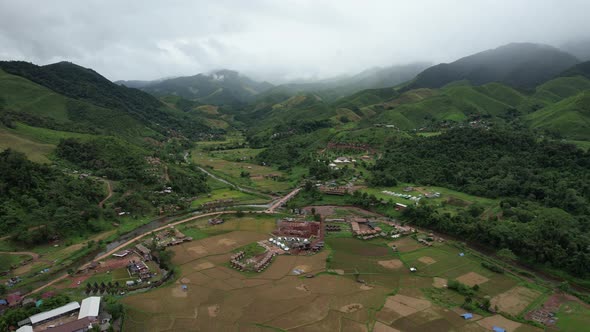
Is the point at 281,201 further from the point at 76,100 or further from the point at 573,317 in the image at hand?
the point at 76,100

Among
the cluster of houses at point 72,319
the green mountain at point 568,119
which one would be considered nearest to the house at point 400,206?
the cluster of houses at point 72,319

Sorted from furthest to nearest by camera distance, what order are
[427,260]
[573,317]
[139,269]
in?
1. [427,260]
2. [139,269]
3. [573,317]

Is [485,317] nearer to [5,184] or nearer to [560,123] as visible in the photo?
[5,184]

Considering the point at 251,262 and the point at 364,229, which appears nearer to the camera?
the point at 251,262

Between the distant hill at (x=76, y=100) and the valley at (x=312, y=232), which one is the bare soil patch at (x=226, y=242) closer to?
the valley at (x=312, y=232)

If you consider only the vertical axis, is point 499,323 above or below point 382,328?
below

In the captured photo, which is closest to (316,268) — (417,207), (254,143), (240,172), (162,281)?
(162,281)

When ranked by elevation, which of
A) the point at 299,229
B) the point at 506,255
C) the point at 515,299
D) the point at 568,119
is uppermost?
the point at 568,119

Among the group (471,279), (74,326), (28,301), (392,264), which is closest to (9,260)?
(28,301)

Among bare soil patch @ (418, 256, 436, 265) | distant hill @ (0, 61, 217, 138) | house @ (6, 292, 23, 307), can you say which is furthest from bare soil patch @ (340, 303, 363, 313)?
distant hill @ (0, 61, 217, 138)
